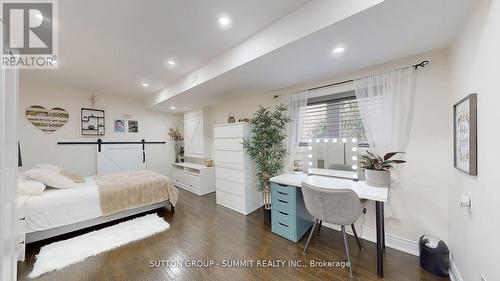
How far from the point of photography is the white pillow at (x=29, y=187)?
222 cm

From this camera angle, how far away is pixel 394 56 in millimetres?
2057

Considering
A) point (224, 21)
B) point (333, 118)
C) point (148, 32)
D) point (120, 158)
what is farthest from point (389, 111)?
point (120, 158)

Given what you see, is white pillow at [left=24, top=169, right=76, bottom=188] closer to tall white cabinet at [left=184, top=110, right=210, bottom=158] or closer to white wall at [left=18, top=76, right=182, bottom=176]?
white wall at [left=18, top=76, right=182, bottom=176]

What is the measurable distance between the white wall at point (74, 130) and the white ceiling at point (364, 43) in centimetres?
326

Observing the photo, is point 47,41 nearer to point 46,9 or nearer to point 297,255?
point 46,9

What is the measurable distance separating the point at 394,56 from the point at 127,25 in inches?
118

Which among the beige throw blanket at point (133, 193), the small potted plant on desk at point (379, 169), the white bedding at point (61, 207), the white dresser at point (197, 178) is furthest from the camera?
the white dresser at point (197, 178)

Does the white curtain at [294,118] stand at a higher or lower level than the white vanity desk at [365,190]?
higher

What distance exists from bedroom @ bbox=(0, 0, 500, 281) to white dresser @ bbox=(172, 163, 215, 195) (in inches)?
32.7

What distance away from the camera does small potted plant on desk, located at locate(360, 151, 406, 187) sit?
2.02 meters

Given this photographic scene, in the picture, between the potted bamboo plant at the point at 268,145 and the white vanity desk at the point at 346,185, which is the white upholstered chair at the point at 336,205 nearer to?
the white vanity desk at the point at 346,185

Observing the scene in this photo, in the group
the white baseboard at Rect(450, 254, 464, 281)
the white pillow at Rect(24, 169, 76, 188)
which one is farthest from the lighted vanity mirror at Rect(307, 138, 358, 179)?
the white pillow at Rect(24, 169, 76, 188)

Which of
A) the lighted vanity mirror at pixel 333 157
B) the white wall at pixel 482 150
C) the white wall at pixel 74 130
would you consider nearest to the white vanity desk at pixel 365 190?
the lighted vanity mirror at pixel 333 157

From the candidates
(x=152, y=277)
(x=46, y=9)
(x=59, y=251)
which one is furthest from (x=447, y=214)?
(x=46, y=9)
